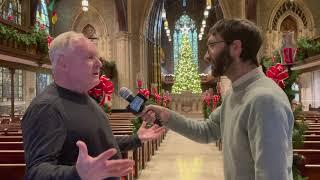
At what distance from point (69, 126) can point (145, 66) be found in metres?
26.8

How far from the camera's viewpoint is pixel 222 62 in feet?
8.14

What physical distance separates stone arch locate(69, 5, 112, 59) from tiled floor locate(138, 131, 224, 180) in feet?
43.3

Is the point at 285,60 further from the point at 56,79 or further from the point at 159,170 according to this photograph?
the point at 159,170

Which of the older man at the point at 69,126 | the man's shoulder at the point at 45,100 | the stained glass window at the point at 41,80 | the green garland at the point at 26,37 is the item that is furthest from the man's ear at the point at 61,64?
the stained glass window at the point at 41,80

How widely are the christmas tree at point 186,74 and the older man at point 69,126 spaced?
30.4m

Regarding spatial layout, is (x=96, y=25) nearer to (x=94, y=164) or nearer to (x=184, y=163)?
(x=184, y=163)

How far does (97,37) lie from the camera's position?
26.5 meters

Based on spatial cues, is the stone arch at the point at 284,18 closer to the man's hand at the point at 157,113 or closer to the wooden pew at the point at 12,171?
the wooden pew at the point at 12,171

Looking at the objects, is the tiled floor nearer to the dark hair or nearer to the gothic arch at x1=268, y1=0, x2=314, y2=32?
the dark hair

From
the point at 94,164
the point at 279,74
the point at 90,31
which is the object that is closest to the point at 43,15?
the point at 90,31

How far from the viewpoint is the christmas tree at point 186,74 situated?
3303cm

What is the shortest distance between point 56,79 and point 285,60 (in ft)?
9.40

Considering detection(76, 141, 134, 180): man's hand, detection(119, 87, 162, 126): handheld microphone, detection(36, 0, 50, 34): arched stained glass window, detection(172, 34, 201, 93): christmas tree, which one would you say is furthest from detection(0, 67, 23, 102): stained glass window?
detection(76, 141, 134, 180): man's hand

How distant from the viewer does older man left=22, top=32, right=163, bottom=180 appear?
6.00ft
